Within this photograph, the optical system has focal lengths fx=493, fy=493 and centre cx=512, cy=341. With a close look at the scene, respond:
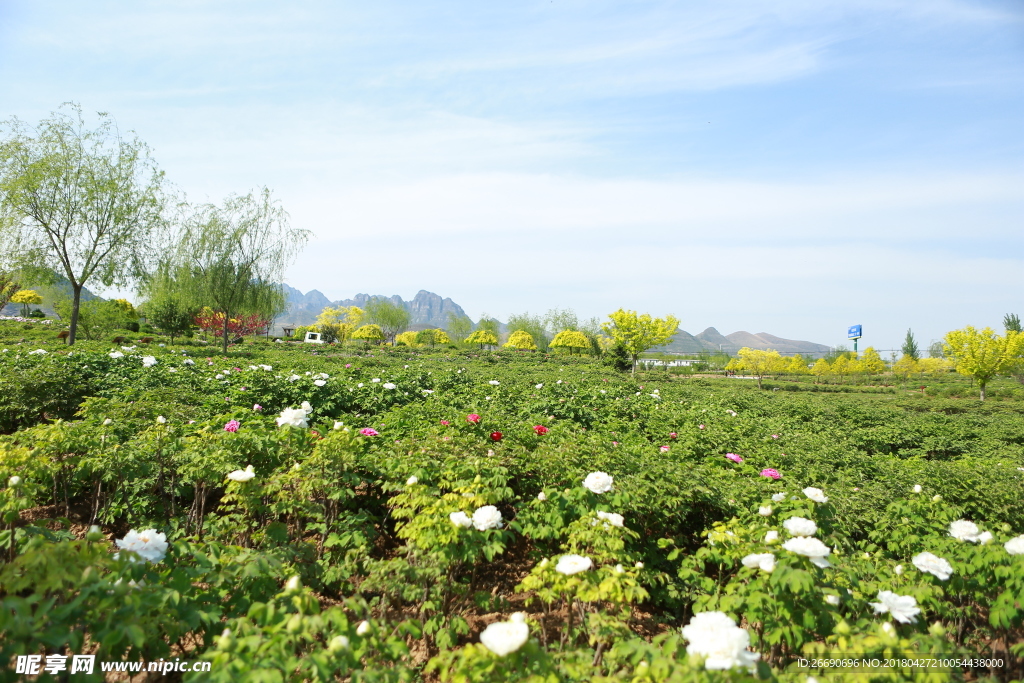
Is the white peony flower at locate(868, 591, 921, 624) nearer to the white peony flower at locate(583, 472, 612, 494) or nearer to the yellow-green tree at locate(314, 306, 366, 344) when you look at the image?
the white peony flower at locate(583, 472, 612, 494)

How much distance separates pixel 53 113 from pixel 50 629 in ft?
71.8

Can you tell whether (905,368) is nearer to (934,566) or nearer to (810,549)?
(934,566)

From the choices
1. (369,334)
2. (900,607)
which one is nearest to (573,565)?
(900,607)

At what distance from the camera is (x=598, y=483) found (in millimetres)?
3016

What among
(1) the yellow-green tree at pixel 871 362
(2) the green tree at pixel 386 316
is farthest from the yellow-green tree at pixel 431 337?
(1) the yellow-green tree at pixel 871 362

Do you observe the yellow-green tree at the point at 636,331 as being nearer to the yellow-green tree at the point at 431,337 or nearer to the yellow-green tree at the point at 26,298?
the yellow-green tree at the point at 431,337

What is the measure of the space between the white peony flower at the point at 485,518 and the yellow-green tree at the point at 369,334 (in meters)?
50.3

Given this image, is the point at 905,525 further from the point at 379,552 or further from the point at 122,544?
the point at 122,544

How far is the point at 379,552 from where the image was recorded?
3.48 m

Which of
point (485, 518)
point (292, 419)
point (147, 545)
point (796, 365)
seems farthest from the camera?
point (796, 365)

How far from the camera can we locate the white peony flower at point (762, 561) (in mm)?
2116

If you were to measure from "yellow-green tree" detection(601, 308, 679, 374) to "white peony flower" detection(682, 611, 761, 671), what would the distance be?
25439mm

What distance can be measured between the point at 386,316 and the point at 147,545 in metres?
60.1

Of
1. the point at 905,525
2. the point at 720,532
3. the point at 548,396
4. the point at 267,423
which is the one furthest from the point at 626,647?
the point at 548,396
